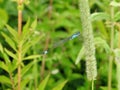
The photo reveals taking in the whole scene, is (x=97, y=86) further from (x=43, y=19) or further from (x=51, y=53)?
(x=43, y=19)

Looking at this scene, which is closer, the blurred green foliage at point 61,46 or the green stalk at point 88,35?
the green stalk at point 88,35

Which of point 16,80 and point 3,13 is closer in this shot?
point 16,80

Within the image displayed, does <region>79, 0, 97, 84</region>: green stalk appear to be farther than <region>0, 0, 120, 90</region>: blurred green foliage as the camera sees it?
No

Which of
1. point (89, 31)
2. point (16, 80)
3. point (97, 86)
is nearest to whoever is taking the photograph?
point (89, 31)

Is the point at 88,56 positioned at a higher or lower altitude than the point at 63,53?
higher

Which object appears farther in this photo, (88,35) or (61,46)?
(61,46)

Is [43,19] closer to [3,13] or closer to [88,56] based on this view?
[3,13]

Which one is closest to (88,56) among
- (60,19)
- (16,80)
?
(16,80)

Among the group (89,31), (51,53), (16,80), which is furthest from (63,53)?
(89,31)

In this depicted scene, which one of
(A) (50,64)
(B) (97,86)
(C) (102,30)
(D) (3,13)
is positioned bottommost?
(B) (97,86)

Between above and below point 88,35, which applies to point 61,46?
below

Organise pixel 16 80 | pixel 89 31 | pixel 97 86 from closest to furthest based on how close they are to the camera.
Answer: pixel 89 31
pixel 16 80
pixel 97 86
